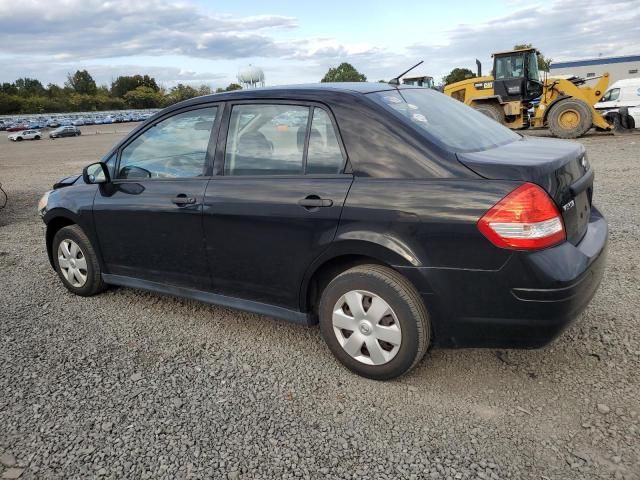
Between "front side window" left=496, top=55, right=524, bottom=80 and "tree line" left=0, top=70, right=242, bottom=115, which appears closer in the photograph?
"front side window" left=496, top=55, right=524, bottom=80

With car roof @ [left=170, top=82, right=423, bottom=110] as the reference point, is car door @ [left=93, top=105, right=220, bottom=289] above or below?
below

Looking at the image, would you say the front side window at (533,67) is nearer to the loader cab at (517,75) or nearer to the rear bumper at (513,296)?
the loader cab at (517,75)

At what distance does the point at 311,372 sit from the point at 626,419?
1705mm

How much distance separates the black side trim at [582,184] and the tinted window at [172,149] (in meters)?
2.29

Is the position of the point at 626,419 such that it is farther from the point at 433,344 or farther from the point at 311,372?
the point at 311,372

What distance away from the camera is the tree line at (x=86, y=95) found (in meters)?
111

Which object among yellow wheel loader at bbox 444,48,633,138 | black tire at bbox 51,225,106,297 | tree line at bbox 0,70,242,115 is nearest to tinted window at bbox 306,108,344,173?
black tire at bbox 51,225,106,297

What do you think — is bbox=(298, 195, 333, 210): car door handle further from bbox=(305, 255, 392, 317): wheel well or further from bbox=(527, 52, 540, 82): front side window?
bbox=(527, 52, 540, 82): front side window

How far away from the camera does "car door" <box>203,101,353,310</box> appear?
3016 mm

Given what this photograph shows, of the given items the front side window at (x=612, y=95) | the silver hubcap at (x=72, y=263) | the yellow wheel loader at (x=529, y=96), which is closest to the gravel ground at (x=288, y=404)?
the silver hubcap at (x=72, y=263)

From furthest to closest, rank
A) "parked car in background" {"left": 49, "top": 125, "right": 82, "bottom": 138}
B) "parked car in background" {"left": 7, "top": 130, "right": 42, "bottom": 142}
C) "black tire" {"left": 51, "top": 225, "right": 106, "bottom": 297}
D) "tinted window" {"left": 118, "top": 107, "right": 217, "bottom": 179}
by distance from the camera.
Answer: "parked car in background" {"left": 49, "top": 125, "right": 82, "bottom": 138}, "parked car in background" {"left": 7, "top": 130, "right": 42, "bottom": 142}, "black tire" {"left": 51, "top": 225, "right": 106, "bottom": 297}, "tinted window" {"left": 118, "top": 107, "right": 217, "bottom": 179}

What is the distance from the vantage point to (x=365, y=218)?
2814mm

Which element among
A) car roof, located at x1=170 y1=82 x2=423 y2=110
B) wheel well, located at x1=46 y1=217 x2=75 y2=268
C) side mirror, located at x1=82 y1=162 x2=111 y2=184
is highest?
car roof, located at x1=170 y1=82 x2=423 y2=110

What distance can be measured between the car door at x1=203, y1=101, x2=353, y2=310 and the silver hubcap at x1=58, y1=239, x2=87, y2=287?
5.26ft
